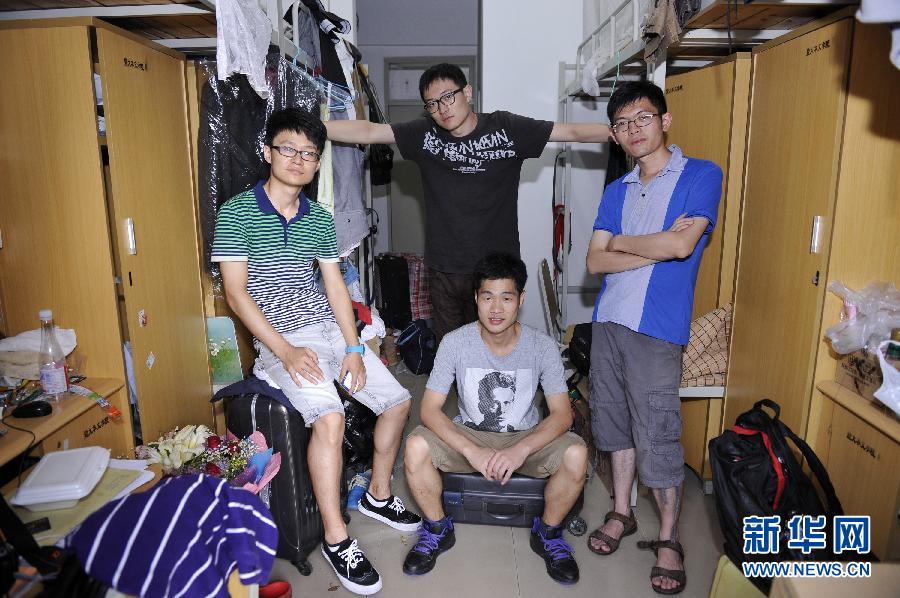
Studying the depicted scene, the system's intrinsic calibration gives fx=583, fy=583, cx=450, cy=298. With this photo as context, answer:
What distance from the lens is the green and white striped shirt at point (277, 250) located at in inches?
76.7

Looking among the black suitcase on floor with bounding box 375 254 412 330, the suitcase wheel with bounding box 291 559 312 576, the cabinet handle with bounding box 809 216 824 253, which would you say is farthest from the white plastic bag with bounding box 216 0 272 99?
the black suitcase on floor with bounding box 375 254 412 330

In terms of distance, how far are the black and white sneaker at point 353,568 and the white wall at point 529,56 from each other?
3.01 meters

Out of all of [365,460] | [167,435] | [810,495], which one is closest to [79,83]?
[167,435]

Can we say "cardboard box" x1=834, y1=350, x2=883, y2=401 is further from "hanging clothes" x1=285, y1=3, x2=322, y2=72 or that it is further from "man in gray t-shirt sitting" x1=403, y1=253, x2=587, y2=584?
"hanging clothes" x1=285, y1=3, x2=322, y2=72

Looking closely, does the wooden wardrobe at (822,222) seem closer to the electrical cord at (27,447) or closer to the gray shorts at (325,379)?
the gray shorts at (325,379)

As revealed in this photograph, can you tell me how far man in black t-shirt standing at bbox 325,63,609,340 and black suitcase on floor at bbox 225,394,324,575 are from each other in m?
0.97

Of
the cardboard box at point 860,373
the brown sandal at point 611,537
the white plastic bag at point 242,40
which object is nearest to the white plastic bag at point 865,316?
the cardboard box at point 860,373

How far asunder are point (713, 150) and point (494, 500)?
1679 mm

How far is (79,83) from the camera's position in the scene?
1763 mm

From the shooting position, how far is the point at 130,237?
1918 millimetres

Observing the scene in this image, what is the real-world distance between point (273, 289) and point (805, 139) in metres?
1.84

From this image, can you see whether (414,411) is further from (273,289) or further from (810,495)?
(810,495)

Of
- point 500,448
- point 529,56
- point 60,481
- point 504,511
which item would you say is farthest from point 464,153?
point 529,56

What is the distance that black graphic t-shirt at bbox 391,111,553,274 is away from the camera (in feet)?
7.99
